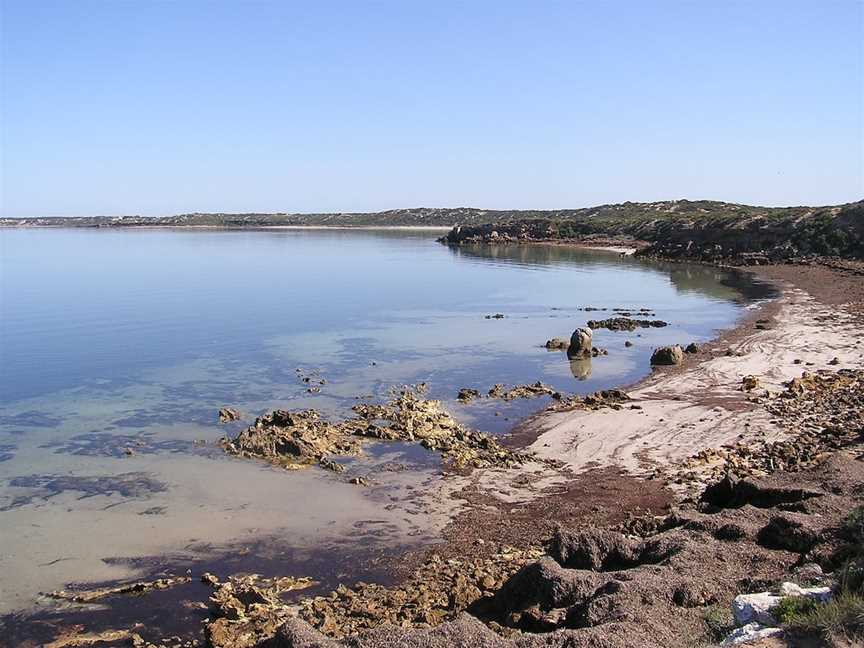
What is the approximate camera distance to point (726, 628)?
23.1 ft

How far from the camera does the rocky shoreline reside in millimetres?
7672

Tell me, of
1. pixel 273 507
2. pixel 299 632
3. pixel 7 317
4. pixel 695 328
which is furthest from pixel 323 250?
pixel 299 632

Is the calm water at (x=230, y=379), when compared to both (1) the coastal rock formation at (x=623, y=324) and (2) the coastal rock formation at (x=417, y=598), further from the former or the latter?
(2) the coastal rock formation at (x=417, y=598)

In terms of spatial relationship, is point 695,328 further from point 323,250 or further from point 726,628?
point 323,250

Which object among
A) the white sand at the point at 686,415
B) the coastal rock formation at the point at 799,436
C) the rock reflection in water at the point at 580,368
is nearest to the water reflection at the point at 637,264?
the white sand at the point at 686,415

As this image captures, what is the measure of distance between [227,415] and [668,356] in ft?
51.2

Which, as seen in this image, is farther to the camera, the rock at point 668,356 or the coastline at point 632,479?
the rock at point 668,356

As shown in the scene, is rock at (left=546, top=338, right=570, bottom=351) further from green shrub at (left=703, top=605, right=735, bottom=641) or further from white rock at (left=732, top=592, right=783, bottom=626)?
white rock at (left=732, top=592, right=783, bottom=626)

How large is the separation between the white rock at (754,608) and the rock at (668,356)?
18357 mm

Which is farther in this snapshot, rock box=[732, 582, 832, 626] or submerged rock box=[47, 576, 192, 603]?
submerged rock box=[47, 576, 192, 603]

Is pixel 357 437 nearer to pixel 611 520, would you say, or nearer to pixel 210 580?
pixel 210 580

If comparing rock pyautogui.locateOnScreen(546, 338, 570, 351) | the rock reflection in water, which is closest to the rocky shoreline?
the rock reflection in water

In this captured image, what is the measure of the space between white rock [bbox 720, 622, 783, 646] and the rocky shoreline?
35 mm

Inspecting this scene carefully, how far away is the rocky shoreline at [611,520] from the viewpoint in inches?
302
